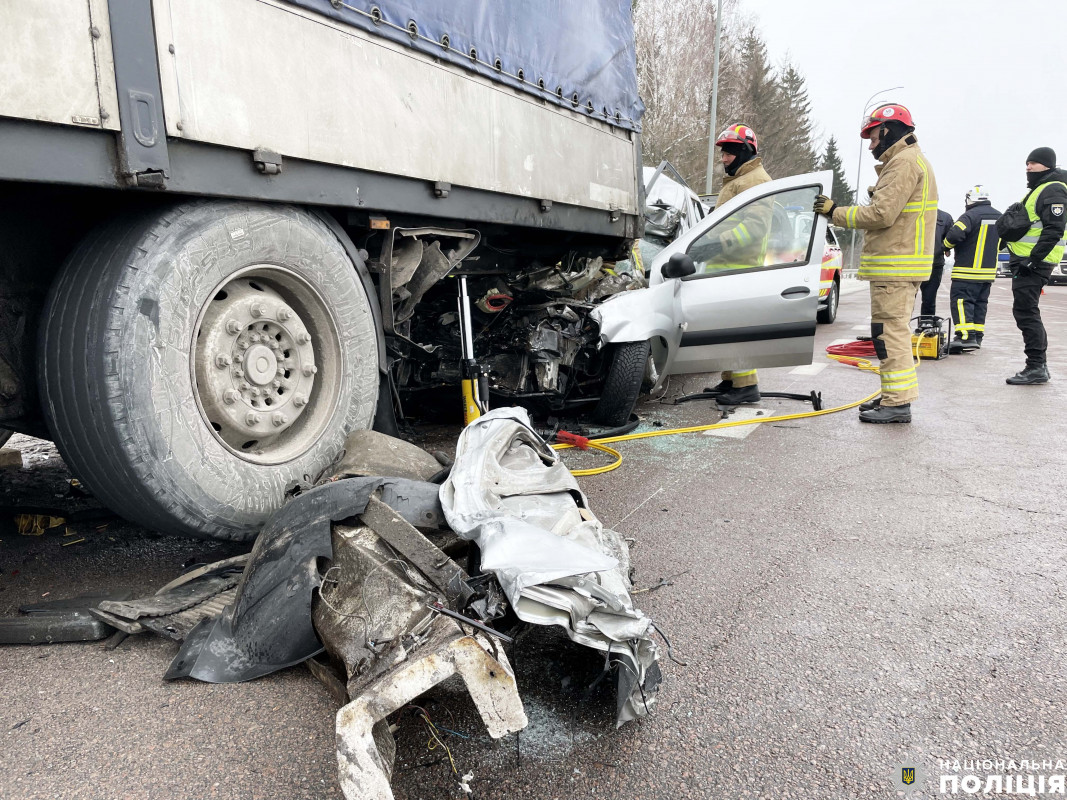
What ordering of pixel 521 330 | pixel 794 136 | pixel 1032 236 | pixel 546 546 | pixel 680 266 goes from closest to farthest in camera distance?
pixel 546 546, pixel 521 330, pixel 680 266, pixel 1032 236, pixel 794 136

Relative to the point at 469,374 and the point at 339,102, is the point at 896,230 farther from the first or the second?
the point at 339,102

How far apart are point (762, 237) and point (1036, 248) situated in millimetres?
3396

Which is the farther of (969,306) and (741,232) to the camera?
(969,306)

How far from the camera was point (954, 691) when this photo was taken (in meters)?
1.78

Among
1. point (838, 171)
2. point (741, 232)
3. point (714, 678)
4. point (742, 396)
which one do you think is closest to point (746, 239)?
point (741, 232)

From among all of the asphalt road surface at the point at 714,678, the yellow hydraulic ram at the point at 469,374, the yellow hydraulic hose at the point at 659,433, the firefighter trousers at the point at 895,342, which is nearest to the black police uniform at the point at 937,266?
the yellow hydraulic hose at the point at 659,433

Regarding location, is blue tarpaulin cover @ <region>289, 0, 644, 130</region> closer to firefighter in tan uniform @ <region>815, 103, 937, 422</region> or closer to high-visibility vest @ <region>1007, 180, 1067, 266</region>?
firefighter in tan uniform @ <region>815, 103, 937, 422</region>

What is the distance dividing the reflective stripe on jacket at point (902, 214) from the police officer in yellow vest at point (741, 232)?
1.75 feet

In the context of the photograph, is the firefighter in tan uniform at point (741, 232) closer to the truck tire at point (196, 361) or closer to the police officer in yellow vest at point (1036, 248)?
the police officer in yellow vest at point (1036, 248)

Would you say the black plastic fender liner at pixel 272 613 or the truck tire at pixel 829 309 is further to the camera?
the truck tire at pixel 829 309

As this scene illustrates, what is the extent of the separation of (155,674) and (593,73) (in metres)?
3.84

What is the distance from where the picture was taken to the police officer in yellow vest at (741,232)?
5.02 m

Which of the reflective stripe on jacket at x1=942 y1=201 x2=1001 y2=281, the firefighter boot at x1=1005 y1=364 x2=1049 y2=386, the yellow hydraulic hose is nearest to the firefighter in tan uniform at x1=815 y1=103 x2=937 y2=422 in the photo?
the yellow hydraulic hose

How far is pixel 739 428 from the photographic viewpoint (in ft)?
15.9
